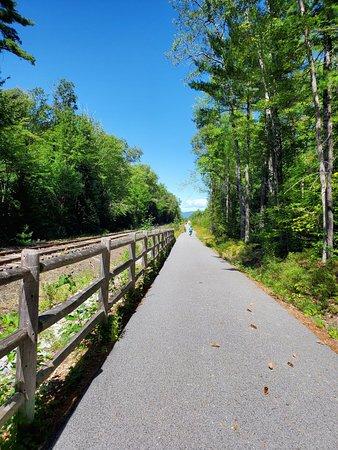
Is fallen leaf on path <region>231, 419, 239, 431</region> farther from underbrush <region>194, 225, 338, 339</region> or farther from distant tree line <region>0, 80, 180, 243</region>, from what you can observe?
distant tree line <region>0, 80, 180, 243</region>

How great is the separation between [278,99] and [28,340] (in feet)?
42.6

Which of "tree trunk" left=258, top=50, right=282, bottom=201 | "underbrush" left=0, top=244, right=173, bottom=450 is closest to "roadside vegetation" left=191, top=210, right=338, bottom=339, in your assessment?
"underbrush" left=0, top=244, right=173, bottom=450

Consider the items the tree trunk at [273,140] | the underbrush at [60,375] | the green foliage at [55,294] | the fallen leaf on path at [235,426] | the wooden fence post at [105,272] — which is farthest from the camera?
the tree trunk at [273,140]

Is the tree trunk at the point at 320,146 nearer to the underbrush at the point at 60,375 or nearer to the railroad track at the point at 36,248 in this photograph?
the underbrush at the point at 60,375

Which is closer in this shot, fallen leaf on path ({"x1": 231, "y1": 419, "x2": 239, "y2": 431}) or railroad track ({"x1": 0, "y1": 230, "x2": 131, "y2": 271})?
fallen leaf on path ({"x1": 231, "y1": 419, "x2": 239, "y2": 431})

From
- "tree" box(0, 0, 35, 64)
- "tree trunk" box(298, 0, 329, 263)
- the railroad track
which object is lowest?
the railroad track

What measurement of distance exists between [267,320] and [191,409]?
3.63 m

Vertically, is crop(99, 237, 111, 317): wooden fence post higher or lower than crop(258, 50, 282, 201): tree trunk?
lower

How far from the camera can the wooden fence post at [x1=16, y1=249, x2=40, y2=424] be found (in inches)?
124

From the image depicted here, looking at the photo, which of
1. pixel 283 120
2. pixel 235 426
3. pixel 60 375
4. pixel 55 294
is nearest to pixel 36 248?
pixel 55 294

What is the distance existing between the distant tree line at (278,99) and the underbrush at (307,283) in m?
0.93

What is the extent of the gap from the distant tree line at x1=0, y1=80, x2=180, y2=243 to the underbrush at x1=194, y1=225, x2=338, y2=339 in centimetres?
1606

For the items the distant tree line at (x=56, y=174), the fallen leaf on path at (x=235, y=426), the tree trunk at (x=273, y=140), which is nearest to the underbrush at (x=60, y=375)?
the fallen leaf on path at (x=235, y=426)

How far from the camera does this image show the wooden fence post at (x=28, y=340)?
315 cm
